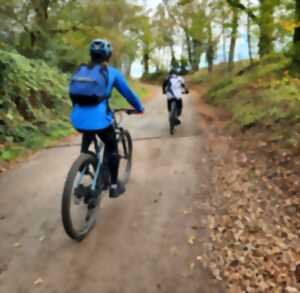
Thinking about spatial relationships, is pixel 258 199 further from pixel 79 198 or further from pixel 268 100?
pixel 268 100

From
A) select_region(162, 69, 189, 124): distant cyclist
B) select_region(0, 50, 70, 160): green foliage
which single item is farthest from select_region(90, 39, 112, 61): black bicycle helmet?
select_region(162, 69, 189, 124): distant cyclist

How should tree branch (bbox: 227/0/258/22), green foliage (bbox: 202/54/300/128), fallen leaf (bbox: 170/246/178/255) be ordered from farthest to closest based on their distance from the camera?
tree branch (bbox: 227/0/258/22) < green foliage (bbox: 202/54/300/128) < fallen leaf (bbox: 170/246/178/255)

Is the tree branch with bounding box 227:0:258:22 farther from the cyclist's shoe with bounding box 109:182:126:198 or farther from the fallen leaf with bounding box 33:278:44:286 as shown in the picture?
the fallen leaf with bounding box 33:278:44:286

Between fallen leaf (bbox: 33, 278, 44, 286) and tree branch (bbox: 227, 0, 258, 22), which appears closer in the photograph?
fallen leaf (bbox: 33, 278, 44, 286)

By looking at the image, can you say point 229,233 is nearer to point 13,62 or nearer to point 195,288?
point 195,288

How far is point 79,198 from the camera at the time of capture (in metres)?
3.91

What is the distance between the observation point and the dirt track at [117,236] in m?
3.34

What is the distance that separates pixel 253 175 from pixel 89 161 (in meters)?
3.20

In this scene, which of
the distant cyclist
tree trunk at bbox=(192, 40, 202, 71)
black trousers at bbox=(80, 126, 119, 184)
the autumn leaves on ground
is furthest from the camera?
tree trunk at bbox=(192, 40, 202, 71)

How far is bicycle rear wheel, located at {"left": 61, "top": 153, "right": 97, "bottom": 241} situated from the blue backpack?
667mm

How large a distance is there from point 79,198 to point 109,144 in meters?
0.84

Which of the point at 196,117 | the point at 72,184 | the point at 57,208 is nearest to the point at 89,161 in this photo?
the point at 72,184

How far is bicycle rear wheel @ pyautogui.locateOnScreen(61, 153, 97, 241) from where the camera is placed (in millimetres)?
3631

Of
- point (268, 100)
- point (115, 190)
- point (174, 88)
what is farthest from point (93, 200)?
point (268, 100)
